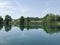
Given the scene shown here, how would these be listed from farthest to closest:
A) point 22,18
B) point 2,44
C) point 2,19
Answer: point 2,19 < point 22,18 < point 2,44

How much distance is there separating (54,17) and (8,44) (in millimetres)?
40962

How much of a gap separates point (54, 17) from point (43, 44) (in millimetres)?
40380

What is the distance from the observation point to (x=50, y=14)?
52844 millimetres

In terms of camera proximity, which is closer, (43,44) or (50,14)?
(43,44)

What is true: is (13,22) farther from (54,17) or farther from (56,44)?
(56,44)

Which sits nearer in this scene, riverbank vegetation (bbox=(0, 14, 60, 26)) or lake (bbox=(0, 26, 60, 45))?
lake (bbox=(0, 26, 60, 45))

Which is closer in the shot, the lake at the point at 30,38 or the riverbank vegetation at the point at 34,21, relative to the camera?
the lake at the point at 30,38

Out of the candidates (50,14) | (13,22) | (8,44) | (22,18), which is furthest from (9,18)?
(8,44)

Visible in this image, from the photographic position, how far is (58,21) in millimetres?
52781

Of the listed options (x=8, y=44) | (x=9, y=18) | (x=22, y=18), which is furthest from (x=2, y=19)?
(x=8, y=44)

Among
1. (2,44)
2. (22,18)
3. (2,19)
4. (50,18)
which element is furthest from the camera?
(2,19)

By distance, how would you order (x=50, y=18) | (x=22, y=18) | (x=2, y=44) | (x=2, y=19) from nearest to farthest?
1. (x=2, y=44)
2. (x=50, y=18)
3. (x=22, y=18)
4. (x=2, y=19)

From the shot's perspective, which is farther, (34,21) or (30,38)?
(34,21)

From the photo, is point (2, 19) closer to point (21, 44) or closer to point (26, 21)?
point (26, 21)
